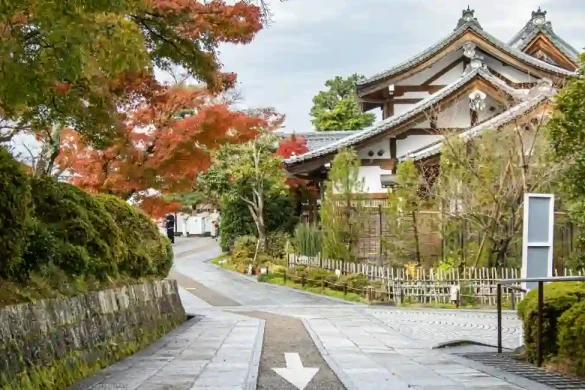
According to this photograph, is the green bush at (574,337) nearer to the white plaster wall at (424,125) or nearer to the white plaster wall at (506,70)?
the white plaster wall at (424,125)

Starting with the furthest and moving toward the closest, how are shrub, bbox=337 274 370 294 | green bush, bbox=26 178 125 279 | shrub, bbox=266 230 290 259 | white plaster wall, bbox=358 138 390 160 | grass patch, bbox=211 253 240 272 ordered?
1. grass patch, bbox=211 253 240 272
2. shrub, bbox=266 230 290 259
3. white plaster wall, bbox=358 138 390 160
4. shrub, bbox=337 274 370 294
5. green bush, bbox=26 178 125 279

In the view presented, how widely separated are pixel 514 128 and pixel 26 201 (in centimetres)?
1566

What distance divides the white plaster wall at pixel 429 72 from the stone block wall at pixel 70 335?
20.5 m

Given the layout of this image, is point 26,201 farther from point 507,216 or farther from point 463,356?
point 507,216

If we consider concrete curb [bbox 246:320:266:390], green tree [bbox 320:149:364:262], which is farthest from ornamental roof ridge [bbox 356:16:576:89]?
concrete curb [bbox 246:320:266:390]

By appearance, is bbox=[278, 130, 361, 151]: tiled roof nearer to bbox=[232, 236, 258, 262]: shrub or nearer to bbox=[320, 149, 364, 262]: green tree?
bbox=[232, 236, 258, 262]: shrub

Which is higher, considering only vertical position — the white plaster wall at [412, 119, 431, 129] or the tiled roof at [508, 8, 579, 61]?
the tiled roof at [508, 8, 579, 61]

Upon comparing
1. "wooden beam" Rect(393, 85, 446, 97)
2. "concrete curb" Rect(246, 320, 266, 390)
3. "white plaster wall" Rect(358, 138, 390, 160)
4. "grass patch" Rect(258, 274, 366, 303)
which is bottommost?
"grass patch" Rect(258, 274, 366, 303)

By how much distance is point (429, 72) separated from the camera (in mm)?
29297

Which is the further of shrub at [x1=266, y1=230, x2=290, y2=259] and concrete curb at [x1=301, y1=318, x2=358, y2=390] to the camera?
A: shrub at [x1=266, y1=230, x2=290, y2=259]

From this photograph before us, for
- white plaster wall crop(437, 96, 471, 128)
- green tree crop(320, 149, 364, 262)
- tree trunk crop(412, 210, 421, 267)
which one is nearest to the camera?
tree trunk crop(412, 210, 421, 267)

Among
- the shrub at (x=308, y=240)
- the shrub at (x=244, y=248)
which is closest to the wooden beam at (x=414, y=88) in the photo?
the shrub at (x=308, y=240)

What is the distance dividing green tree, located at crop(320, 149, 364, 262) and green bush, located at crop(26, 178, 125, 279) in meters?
13.6

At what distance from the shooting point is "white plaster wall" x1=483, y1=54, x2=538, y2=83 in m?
28.3
